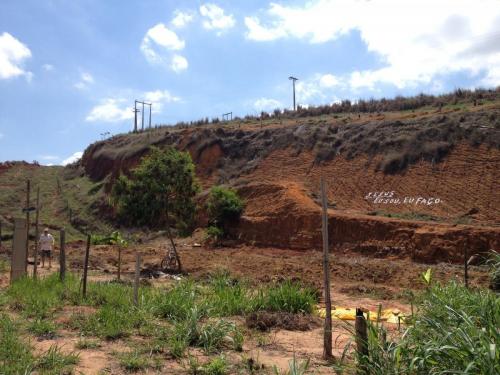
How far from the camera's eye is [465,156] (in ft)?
80.5

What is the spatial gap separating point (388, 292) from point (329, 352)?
24.5 ft

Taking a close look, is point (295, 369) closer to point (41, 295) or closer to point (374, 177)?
point (41, 295)

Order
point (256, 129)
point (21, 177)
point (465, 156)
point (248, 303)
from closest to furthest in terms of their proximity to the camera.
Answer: point (248, 303) → point (465, 156) → point (256, 129) → point (21, 177)

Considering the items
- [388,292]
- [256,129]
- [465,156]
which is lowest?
[388,292]

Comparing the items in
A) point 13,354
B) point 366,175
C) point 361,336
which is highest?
point 366,175

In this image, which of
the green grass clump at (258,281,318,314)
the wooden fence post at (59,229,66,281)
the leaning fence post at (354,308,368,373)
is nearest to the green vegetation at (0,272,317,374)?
the green grass clump at (258,281,318,314)

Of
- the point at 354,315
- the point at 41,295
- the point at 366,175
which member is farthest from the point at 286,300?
the point at 366,175

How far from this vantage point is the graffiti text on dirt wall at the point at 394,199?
22.8 metres

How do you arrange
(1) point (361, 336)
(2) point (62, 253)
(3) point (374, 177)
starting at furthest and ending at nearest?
(3) point (374, 177) < (2) point (62, 253) < (1) point (361, 336)

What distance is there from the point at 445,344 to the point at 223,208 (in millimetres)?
21695

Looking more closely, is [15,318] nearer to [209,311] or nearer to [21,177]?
[209,311]

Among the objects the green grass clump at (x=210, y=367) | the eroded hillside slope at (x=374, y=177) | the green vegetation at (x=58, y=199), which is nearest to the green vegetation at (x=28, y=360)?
the green grass clump at (x=210, y=367)

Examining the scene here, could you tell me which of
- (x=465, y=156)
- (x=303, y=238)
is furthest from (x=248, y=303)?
(x=465, y=156)

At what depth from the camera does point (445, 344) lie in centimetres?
429
